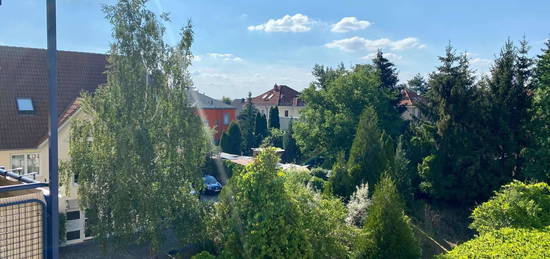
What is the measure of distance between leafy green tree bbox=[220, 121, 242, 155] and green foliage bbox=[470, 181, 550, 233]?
1013 inches

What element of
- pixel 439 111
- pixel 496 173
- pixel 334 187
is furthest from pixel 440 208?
pixel 334 187

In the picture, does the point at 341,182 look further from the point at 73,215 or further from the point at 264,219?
the point at 73,215

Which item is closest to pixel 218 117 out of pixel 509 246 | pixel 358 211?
pixel 358 211

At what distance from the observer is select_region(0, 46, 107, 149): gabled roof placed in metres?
15.1

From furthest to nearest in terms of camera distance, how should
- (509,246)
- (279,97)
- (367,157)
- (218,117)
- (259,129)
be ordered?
(279,97), (218,117), (259,129), (367,157), (509,246)

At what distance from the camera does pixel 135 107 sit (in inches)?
384

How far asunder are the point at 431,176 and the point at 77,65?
59.7ft

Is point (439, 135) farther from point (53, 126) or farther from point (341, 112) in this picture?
point (53, 126)

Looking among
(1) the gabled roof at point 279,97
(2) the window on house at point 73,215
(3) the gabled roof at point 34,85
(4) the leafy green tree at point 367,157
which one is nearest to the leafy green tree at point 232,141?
(1) the gabled roof at point 279,97

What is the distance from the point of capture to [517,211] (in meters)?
11.4

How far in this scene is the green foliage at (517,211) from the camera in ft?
37.0

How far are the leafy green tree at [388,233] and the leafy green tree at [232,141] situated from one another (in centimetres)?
2619

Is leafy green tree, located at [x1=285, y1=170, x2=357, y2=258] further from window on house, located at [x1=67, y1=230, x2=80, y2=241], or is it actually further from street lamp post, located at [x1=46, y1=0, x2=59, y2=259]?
window on house, located at [x1=67, y1=230, x2=80, y2=241]

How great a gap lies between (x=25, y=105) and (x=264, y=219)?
12.3m
